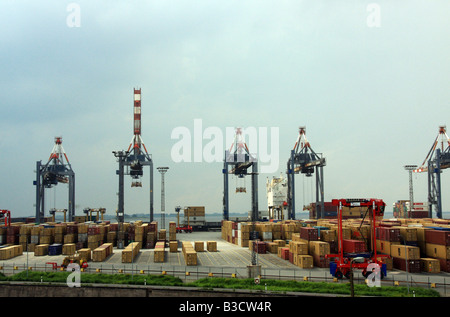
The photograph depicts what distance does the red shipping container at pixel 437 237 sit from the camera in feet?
124

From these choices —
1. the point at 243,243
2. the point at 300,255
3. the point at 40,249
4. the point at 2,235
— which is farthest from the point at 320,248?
the point at 2,235

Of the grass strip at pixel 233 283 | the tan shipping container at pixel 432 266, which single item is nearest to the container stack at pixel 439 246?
the tan shipping container at pixel 432 266

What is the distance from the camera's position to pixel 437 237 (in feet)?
128

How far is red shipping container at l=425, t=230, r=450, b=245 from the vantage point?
124ft

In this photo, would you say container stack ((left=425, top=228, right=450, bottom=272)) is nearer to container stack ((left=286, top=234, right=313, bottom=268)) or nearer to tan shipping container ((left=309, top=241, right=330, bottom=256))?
tan shipping container ((left=309, top=241, right=330, bottom=256))

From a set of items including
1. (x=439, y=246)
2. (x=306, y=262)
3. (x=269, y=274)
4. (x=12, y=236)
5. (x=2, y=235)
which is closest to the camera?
(x=269, y=274)

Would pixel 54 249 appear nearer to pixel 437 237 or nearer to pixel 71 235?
pixel 71 235

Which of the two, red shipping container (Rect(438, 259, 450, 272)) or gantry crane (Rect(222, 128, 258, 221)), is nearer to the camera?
red shipping container (Rect(438, 259, 450, 272))

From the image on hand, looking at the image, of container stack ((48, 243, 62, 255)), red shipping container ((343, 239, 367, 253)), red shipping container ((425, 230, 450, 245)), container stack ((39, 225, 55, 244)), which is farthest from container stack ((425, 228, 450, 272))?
container stack ((39, 225, 55, 244))

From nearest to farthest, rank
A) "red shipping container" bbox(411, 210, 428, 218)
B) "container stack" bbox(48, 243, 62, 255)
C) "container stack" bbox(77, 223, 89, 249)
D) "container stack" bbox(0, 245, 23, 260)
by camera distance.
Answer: "container stack" bbox(0, 245, 23, 260) < "container stack" bbox(48, 243, 62, 255) < "container stack" bbox(77, 223, 89, 249) < "red shipping container" bbox(411, 210, 428, 218)

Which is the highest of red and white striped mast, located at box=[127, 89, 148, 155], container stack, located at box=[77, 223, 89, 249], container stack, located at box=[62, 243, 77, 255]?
red and white striped mast, located at box=[127, 89, 148, 155]

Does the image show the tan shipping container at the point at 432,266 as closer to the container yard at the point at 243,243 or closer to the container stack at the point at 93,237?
the container yard at the point at 243,243
